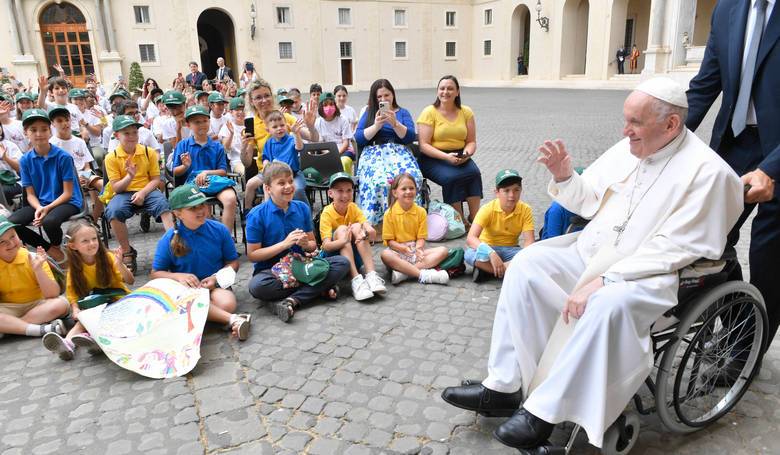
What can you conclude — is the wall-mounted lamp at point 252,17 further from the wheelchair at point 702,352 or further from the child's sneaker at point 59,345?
the wheelchair at point 702,352

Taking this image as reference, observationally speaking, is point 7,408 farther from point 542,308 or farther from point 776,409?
point 776,409

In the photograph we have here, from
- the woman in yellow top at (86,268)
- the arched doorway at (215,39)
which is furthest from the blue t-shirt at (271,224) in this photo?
the arched doorway at (215,39)

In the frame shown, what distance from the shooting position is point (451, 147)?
253 inches

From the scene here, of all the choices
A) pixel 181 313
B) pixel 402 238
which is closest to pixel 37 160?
pixel 181 313

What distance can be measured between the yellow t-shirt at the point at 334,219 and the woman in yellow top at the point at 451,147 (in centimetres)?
157

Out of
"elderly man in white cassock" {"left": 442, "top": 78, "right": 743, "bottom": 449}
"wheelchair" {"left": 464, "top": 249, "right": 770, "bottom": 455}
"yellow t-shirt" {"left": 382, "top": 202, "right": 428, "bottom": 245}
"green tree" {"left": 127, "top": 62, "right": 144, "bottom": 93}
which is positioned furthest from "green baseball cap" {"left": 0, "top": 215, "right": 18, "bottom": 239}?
"green tree" {"left": 127, "top": 62, "right": 144, "bottom": 93}

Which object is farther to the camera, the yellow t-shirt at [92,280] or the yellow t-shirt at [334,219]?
the yellow t-shirt at [334,219]

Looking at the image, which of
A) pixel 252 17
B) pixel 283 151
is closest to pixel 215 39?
pixel 252 17

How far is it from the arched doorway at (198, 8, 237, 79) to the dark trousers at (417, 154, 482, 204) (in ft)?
102

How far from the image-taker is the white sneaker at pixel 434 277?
488 centimetres

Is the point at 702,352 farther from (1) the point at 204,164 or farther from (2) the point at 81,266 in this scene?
(1) the point at 204,164

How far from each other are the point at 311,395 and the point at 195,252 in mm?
1725

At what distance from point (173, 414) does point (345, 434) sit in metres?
0.98

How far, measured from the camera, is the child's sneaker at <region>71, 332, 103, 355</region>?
370 cm
